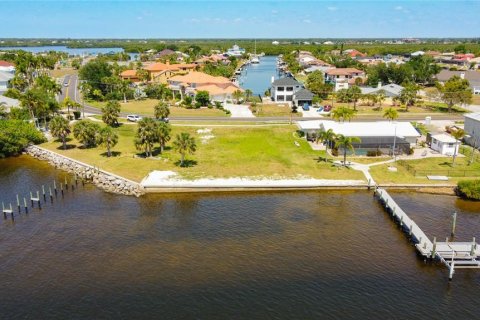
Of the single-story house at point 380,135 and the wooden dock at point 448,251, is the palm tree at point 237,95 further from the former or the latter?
the wooden dock at point 448,251

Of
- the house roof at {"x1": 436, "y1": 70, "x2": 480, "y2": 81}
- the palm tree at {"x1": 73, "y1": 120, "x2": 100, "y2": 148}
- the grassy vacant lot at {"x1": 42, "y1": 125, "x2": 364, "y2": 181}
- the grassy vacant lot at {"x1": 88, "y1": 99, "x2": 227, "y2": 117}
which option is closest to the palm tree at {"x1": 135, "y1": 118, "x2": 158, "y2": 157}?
the grassy vacant lot at {"x1": 42, "y1": 125, "x2": 364, "y2": 181}

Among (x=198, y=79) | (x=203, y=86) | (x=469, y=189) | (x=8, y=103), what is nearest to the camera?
(x=469, y=189)

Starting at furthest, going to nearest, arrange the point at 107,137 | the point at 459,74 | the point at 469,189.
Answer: the point at 459,74, the point at 107,137, the point at 469,189

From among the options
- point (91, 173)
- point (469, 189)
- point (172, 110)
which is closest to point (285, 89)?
point (172, 110)

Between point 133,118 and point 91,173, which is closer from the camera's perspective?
point 91,173

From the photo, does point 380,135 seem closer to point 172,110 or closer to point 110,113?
point 110,113

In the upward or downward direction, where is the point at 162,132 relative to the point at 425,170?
upward
